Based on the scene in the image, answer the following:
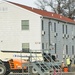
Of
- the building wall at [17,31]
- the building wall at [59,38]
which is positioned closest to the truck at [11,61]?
the building wall at [17,31]

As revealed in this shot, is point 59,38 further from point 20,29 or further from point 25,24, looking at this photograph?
point 20,29

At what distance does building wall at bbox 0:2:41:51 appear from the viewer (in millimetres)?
44625

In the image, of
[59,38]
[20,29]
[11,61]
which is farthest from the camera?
[59,38]

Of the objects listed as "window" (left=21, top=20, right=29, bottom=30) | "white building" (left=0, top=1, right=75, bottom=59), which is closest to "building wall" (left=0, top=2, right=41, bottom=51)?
"white building" (left=0, top=1, right=75, bottom=59)

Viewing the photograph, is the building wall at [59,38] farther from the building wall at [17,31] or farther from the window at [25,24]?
the window at [25,24]

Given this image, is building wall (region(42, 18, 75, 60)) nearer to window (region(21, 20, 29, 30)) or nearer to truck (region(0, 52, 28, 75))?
window (region(21, 20, 29, 30))

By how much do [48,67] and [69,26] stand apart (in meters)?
30.4

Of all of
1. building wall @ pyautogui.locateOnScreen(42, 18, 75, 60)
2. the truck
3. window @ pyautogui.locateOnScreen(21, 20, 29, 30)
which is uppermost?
window @ pyautogui.locateOnScreen(21, 20, 29, 30)

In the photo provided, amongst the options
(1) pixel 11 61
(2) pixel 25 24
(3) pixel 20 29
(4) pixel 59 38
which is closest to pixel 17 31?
(3) pixel 20 29

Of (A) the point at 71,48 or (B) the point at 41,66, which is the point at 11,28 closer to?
(A) the point at 71,48

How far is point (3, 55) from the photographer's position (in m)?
31.5

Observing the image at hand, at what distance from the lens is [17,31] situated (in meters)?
44.9

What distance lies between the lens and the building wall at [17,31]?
44.6 meters

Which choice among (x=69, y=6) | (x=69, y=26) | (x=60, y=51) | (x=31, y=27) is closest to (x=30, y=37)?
(x=31, y=27)
